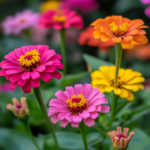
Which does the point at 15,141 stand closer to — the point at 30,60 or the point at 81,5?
the point at 30,60

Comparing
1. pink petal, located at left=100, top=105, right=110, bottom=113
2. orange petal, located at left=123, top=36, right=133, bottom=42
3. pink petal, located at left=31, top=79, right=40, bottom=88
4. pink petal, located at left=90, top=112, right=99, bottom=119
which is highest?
orange petal, located at left=123, top=36, right=133, bottom=42

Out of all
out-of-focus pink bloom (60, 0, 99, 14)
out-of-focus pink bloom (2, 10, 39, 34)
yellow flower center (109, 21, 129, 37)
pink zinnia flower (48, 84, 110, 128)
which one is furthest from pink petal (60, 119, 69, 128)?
out-of-focus pink bloom (60, 0, 99, 14)

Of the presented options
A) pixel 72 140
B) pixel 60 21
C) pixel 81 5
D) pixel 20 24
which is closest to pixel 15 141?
pixel 72 140

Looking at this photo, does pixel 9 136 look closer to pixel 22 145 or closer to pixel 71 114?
pixel 22 145

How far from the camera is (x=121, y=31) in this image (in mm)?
220

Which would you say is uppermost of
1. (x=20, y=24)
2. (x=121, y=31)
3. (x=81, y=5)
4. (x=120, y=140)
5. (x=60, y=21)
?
(x=81, y=5)

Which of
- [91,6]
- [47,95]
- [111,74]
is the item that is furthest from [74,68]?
[111,74]

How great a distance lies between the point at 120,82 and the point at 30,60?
104 millimetres

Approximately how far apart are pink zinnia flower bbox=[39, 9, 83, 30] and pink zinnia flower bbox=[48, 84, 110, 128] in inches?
6.3

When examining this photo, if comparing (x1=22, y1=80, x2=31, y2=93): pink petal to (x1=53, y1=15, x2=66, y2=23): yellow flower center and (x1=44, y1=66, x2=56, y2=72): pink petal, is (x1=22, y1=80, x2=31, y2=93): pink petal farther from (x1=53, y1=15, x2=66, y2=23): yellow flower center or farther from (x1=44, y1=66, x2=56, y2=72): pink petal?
(x1=53, y1=15, x2=66, y2=23): yellow flower center

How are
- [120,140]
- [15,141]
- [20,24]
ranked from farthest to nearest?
[20,24] → [15,141] → [120,140]

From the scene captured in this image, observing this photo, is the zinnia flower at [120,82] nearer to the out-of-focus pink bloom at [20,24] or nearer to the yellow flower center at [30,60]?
the yellow flower center at [30,60]

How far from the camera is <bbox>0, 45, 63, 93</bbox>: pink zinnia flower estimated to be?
0.65 feet

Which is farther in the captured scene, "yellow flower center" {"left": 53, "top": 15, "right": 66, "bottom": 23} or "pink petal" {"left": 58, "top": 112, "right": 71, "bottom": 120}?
"yellow flower center" {"left": 53, "top": 15, "right": 66, "bottom": 23}
